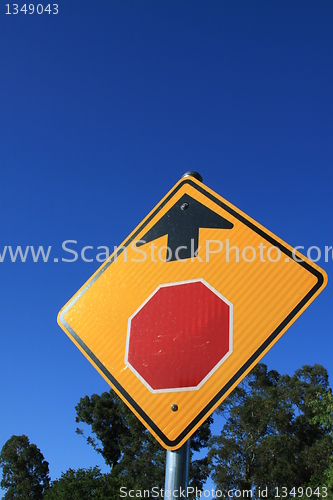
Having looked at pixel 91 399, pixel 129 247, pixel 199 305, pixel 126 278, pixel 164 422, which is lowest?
pixel 164 422

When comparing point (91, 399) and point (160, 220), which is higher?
point (91, 399)

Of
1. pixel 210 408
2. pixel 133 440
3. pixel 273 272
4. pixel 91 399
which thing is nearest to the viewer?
pixel 210 408

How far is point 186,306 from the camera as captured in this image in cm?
188

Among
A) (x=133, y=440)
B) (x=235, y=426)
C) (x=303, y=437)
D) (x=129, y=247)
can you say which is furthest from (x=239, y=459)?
(x=129, y=247)

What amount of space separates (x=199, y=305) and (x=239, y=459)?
29211mm

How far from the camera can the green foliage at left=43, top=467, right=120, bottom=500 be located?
2638cm

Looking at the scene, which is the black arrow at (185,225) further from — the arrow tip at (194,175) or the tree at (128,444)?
the tree at (128,444)

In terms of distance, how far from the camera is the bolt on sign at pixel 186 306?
5.53ft

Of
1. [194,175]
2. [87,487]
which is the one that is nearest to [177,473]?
[194,175]

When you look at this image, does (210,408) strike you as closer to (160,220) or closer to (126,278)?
(126,278)

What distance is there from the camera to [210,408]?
1651mm

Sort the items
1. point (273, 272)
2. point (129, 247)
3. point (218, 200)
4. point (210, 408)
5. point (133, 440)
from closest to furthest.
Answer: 1. point (210, 408)
2. point (273, 272)
3. point (218, 200)
4. point (129, 247)
5. point (133, 440)

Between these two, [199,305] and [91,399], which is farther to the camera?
[91,399]

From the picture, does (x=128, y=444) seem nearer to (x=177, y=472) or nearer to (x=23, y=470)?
(x=23, y=470)
